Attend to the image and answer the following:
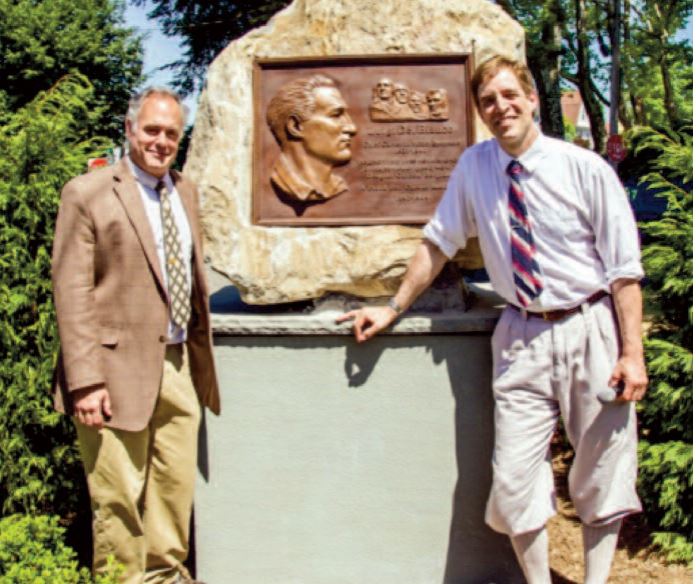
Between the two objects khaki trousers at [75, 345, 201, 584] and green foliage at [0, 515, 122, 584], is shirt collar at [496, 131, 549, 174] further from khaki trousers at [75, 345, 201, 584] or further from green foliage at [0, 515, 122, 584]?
green foliage at [0, 515, 122, 584]

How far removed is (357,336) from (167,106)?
1.17 meters

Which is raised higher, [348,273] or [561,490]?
[348,273]

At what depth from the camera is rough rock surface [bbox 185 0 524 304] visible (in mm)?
3432

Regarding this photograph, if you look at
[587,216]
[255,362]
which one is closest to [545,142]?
[587,216]

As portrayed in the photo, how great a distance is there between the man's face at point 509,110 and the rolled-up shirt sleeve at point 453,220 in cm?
25

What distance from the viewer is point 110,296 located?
284cm

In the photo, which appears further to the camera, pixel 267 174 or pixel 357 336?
pixel 267 174

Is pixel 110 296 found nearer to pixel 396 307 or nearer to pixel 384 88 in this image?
pixel 396 307

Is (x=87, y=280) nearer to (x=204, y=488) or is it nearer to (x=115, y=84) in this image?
(x=204, y=488)

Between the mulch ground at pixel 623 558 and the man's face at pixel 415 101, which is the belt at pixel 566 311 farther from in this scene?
the mulch ground at pixel 623 558

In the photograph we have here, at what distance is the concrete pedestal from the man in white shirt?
35 cm

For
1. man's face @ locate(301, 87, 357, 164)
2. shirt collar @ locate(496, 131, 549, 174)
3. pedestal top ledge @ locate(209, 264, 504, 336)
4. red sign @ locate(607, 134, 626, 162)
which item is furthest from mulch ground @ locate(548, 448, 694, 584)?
Result: red sign @ locate(607, 134, 626, 162)

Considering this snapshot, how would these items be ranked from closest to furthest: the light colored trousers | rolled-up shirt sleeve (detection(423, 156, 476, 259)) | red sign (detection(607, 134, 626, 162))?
1. the light colored trousers
2. rolled-up shirt sleeve (detection(423, 156, 476, 259))
3. red sign (detection(607, 134, 626, 162))

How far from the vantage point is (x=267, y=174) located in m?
3.54
